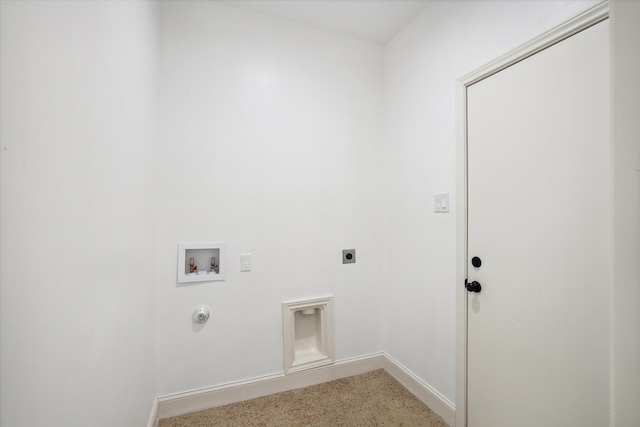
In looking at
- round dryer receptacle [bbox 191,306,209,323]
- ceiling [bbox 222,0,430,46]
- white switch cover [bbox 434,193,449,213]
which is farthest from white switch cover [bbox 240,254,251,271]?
ceiling [bbox 222,0,430,46]

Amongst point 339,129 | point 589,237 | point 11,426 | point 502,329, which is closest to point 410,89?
point 339,129

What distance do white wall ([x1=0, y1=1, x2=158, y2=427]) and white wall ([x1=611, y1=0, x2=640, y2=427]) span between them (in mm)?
1553

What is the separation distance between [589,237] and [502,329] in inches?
23.7

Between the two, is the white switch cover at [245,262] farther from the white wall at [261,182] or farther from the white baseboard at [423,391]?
the white baseboard at [423,391]

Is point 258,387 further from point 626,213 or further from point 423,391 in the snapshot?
point 626,213

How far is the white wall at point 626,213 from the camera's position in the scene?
0.80m

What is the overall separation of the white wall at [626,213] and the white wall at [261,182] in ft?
4.76

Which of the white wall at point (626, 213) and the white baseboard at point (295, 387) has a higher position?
the white wall at point (626, 213)

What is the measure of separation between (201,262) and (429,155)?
1.71 meters

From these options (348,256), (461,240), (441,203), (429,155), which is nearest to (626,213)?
(461,240)

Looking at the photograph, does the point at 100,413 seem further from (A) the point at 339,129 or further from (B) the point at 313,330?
(A) the point at 339,129

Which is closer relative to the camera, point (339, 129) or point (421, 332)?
point (421, 332)

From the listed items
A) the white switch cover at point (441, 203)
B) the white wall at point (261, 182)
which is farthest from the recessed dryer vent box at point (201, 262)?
the white switch cover at point (441, 203)

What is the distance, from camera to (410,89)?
1.97 meters
